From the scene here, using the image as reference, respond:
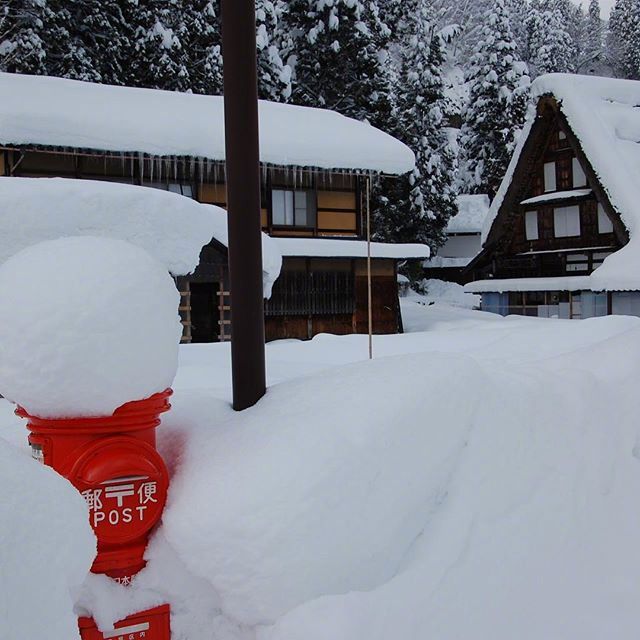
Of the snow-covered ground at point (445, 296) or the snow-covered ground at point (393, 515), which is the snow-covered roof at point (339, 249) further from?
the snow-covered ground at point (393, 515)

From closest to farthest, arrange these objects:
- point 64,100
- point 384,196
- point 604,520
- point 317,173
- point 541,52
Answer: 1. point 604,520
2. point 64,100
3. point 317,173
4. point 384,196
5. point 541,52

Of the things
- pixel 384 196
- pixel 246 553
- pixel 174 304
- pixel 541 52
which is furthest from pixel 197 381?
pixel 541 52

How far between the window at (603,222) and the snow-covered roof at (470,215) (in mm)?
15400

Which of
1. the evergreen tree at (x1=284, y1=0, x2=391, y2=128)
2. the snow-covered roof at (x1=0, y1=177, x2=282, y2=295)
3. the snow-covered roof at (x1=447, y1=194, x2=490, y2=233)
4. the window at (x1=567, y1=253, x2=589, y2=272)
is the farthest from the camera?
the snow-covered roof at (x1=447, y1=194, x2=490, y2=233)

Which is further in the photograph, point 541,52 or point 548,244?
point 541,52

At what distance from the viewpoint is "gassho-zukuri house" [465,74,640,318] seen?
19.8 metres

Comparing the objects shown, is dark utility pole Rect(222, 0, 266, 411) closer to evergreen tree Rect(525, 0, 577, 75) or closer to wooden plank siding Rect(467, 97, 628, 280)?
wooden plank siding Rect(467, 97, 628, 280)

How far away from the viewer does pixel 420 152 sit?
28922 millimetres

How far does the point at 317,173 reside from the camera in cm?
1875

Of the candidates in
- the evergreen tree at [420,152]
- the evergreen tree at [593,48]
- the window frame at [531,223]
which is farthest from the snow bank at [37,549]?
the evergreen tree at [593,48]

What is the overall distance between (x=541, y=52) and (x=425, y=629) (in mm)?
45780

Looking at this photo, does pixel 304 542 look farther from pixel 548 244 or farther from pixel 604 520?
pixel 548 244

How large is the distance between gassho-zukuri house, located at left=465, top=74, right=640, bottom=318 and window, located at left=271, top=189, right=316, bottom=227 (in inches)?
319

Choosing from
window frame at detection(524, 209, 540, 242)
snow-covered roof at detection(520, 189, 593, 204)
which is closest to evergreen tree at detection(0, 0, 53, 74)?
snow-covered roof at detection(520, 189, 593, 204)
